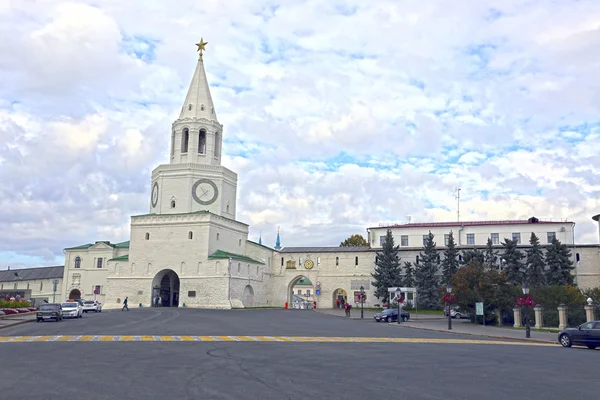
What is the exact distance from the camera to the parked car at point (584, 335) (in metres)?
24.8

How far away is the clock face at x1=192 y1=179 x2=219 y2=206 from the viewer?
236 ft

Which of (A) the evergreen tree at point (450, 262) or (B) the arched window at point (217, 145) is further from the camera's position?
(B) the arched window at point (217, 145)

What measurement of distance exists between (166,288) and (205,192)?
12782 millimetres

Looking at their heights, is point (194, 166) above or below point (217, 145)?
below

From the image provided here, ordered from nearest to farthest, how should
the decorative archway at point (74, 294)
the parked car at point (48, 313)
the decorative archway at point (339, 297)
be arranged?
the parked car at point (48, 313), the decorative archway at point (339, 297), the decorative archway at point (74, 294)

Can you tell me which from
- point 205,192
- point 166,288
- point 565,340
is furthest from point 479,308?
point 166,288

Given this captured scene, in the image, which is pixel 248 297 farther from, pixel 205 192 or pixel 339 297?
pixel 339 297

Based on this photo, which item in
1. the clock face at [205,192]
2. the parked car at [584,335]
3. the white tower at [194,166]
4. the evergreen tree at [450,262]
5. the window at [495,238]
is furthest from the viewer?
the window at [495,238]

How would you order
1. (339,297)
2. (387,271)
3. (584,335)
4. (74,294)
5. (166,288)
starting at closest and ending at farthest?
(584,335) < (166,288) < (387,271) < (74,294) < (339,297)

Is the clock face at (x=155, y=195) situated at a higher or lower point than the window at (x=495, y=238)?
higher

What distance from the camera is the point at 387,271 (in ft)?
237

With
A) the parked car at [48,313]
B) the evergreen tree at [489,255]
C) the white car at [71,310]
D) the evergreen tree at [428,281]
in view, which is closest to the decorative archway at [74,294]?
the white car at [71,310]

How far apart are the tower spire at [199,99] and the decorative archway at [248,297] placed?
2179 cm

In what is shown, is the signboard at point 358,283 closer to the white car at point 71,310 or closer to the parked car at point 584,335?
the white car at point 71,310
